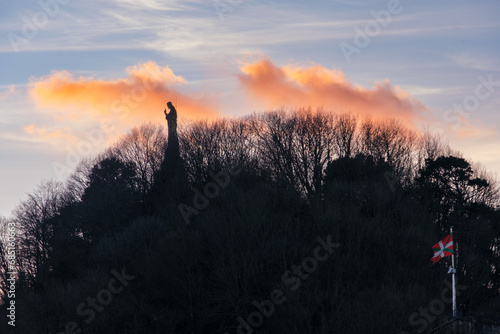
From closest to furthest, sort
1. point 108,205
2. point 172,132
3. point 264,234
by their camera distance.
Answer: point 264,234, point 108,205, point 172,132

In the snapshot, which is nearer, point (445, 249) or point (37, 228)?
point (445, 249)

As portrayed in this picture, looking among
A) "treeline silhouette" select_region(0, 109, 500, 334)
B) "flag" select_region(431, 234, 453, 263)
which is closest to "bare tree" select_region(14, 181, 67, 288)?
"treeline silhouette" select_region(0, 109, 500, 334)

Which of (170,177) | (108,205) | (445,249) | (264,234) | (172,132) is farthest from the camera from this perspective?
(172,132)

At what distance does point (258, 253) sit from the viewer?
163 feet

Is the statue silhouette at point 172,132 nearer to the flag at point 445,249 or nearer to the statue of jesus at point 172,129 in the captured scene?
the statue of jesus at point 172,129

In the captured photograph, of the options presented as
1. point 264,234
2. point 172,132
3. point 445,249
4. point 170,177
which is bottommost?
point 445,249

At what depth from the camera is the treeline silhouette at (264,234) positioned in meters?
47.2

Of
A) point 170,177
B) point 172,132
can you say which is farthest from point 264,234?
point 172,132

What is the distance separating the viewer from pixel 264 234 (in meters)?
51.0

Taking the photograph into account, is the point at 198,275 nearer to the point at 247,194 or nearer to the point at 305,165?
the point at 247,194

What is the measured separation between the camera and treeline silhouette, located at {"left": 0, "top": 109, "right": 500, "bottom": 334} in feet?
155

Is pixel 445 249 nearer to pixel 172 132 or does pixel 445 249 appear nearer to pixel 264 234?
pixel 264 234

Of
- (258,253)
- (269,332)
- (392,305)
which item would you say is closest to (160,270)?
(258,253)

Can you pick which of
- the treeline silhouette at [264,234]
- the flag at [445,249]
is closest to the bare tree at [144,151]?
the treeline silhouette at [264,234]
